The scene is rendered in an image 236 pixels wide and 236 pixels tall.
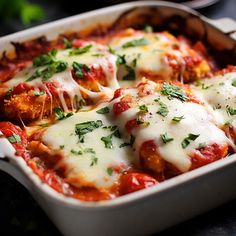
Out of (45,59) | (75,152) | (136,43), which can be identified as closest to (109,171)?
(75,152)

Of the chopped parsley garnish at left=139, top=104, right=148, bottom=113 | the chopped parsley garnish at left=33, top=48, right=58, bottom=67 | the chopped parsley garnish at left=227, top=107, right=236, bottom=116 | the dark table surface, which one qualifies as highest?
the chopped parsley garnish at left=33, top=48, right=58, bottom=67

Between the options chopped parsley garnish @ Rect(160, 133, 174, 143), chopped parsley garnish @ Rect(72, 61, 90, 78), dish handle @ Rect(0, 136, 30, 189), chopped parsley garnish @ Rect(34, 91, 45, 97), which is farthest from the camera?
chopped parsley garnish @ Rect(72, 61, 90, 78)

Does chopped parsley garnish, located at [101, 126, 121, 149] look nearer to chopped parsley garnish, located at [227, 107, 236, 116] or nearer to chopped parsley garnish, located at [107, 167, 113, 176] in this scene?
chopped parsley garnish, located at [107, 167, 113, 176]

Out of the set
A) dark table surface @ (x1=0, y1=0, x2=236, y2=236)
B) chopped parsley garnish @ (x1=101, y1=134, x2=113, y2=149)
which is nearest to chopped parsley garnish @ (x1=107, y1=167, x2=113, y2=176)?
chopped parsley garnish @ (x1=101, y1=134, x2=113, y2=149)

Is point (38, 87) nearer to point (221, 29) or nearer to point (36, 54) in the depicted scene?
point (36, 54)

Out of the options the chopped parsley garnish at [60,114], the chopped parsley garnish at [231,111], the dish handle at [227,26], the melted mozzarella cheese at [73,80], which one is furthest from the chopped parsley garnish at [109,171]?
the dish handle at [227,26]

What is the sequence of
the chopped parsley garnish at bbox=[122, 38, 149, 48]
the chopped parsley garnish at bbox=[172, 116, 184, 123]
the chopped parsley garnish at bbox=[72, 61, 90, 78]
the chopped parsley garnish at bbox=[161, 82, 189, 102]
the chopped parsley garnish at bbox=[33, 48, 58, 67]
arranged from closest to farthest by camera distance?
the chopped parsley garnish at bbox=[172, 116, 184, 123], the chopped parsley garnish at bbox=[161, 82, 189, 102], the chopped parsley garnish at bbox=[72, 61, 90, 78], the chopped parsley garnish at bbox=[33, 48, 58, 67], the chopped parsley garnish at bbox=[122, 38, 149, 48]
